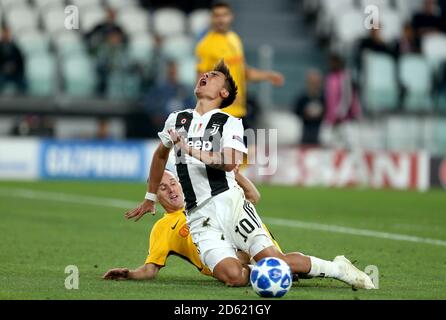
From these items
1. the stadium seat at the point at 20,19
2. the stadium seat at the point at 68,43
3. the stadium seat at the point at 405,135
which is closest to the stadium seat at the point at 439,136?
the stadium seat at the point at 405,135

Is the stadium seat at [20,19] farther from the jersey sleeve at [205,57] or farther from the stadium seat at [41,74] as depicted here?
the jersey sleeve at [205,57]

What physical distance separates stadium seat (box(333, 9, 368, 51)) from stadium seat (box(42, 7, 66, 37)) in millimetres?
5447

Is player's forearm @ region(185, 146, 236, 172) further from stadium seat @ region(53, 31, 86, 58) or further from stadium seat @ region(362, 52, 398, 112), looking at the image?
stadium seat @ region(362, 52, 398, 112)

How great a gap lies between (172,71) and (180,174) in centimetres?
1298

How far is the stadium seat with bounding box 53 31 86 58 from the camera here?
21.8 m

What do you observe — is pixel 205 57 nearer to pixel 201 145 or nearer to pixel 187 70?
pixel 201 145

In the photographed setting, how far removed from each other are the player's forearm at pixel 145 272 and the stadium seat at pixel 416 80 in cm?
1442

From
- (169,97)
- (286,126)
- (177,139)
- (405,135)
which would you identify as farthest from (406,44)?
(177,139)

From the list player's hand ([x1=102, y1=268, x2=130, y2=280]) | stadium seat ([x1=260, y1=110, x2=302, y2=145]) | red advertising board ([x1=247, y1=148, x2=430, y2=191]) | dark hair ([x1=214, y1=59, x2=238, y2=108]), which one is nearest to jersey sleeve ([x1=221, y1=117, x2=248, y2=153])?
dark hair ([x1=214, y1=59, x2=238, y2=108])

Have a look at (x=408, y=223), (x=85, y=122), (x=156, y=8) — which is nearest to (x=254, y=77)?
(x=408, y=223)

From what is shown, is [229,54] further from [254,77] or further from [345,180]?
[345,180]

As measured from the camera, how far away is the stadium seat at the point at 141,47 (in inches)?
862

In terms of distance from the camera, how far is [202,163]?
26.9ft

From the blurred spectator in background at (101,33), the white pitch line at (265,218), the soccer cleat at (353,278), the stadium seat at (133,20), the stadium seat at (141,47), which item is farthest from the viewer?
the stadium seat at (133,20)
